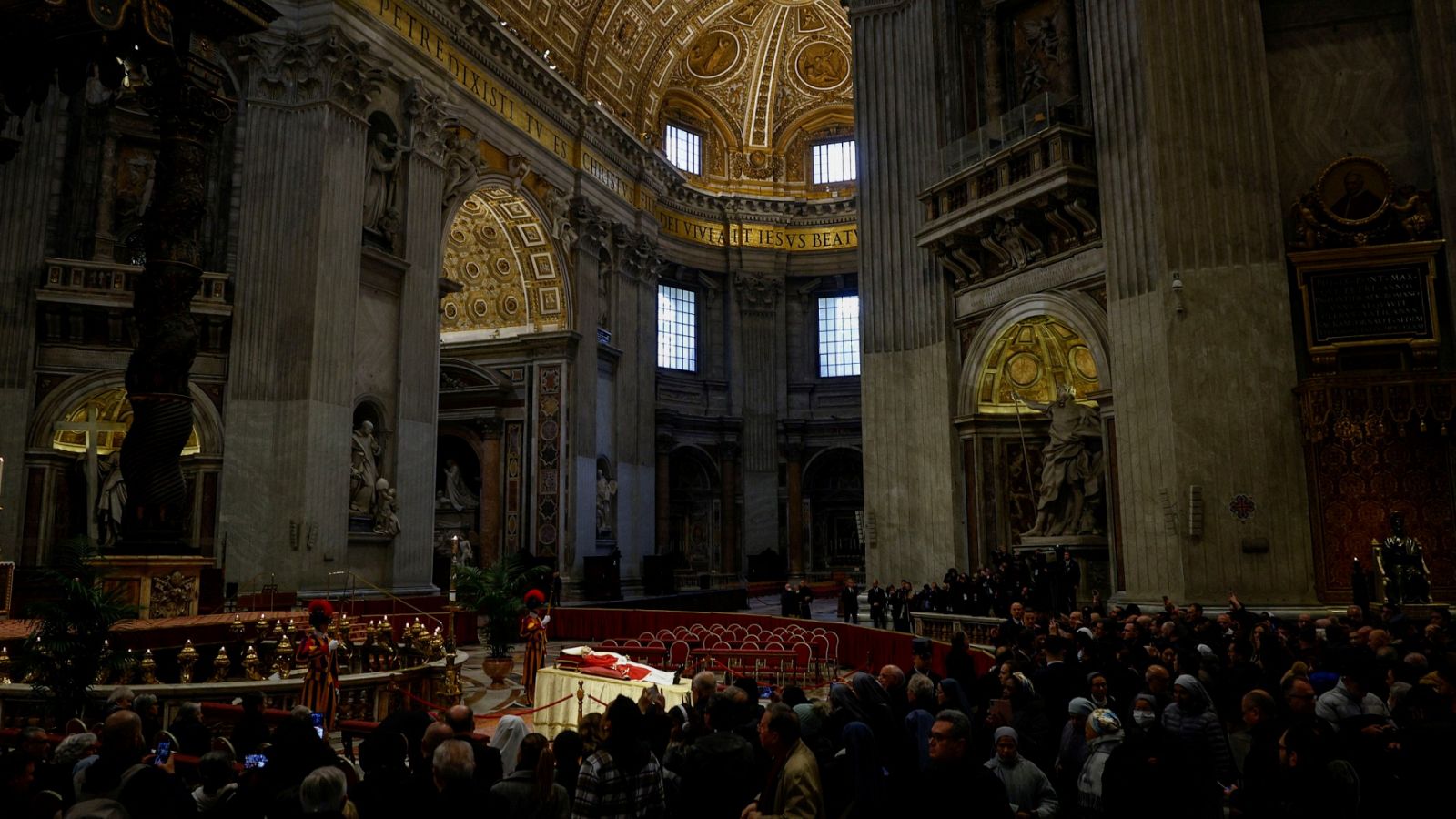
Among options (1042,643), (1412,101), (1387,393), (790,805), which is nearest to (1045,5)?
(1412,101)

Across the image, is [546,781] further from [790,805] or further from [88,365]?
[88,365]

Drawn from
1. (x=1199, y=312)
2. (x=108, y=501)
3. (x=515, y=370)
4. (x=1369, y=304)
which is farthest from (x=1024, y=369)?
(x=108, y=501)

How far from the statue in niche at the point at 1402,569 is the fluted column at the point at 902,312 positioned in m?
6.48

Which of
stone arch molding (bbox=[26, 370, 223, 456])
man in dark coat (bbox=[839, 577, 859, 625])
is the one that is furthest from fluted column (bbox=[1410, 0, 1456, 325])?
stone arch molding (bbox=[26, 370, 223, 456])

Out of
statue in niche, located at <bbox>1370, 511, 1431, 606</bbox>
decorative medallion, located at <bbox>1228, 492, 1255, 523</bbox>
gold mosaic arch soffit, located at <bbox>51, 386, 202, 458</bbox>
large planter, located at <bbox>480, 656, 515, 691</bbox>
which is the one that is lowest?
large planter, located at <bbox>480, 656, 515, 691</bbox>

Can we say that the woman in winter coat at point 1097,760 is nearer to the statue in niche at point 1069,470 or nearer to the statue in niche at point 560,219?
the statue in niche at point 1069,470

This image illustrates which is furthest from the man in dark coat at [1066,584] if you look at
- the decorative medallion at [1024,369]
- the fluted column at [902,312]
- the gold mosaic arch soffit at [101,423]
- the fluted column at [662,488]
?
the fluted column at [662,488]

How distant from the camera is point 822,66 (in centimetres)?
3438

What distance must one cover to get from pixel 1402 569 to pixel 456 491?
20989 millimetres

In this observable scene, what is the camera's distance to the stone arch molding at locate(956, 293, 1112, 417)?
584 inches

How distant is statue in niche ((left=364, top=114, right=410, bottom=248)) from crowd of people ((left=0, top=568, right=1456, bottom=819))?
594 inches

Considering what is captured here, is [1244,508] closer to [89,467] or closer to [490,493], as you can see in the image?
Result: [89,467]

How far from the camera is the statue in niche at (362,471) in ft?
59.4

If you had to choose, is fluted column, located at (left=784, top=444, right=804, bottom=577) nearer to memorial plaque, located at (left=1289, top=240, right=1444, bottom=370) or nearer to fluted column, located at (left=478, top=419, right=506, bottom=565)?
fluted column, located at (left=478, top=419, right=506, bottom=565)
